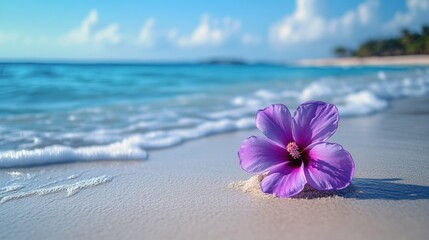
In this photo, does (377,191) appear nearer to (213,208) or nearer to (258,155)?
(258,155)

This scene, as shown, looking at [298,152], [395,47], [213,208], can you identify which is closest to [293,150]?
[298,152]

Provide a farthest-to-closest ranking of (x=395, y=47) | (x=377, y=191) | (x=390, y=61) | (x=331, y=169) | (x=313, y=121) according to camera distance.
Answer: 1. (x=395, y=47)
2. (x=390, y=61)
3. (x=377, y=191)
4. (x=313, y=121)
5. (x=331, y=169)

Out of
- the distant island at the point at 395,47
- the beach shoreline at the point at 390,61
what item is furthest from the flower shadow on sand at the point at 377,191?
the distant island at the point at 395,47

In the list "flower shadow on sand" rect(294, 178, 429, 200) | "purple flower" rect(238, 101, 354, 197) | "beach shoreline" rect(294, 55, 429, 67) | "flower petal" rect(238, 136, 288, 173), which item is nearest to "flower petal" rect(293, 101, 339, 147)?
"purple flower" rect(238, 101, 354, 197)

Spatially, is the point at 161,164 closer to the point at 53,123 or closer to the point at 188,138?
the point at 188,138

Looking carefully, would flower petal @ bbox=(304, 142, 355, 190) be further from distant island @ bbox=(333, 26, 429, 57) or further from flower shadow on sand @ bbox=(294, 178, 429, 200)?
distant island @ bbox=(333, 26, 429, 57)

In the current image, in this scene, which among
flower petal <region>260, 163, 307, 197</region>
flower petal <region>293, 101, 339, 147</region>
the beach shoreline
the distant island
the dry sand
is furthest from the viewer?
the distant island

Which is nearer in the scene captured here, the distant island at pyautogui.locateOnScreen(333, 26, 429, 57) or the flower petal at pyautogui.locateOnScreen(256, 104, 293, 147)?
the flower petal at pyautogui.locateOnScreen(256, 104, 293, 147)
